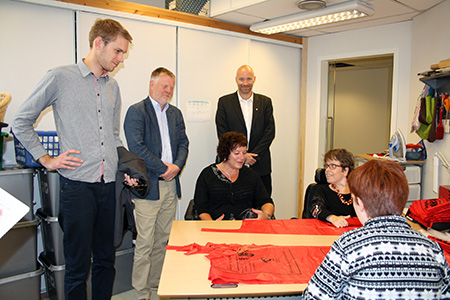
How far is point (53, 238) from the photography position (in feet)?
8.84

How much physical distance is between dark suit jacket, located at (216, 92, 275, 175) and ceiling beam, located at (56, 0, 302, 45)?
0.86 metres

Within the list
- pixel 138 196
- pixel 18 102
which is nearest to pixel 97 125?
pixel 138 196

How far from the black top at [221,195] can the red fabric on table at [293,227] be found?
1.42ft

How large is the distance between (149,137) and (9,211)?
5.74 feet

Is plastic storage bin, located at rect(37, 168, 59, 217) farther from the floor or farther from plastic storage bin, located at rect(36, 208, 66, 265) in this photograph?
the floor

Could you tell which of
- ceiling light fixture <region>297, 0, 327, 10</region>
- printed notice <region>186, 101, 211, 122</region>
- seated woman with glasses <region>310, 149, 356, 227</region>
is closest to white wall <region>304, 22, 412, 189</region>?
ceiling light fixture <region>297, 0, 327, 10</region>

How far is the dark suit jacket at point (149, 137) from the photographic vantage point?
9.18 feet

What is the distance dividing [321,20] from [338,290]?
3.22 metres

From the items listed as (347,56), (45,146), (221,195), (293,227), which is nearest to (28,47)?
(45,146)

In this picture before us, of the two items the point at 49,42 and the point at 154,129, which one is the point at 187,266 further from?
the point at 49,42

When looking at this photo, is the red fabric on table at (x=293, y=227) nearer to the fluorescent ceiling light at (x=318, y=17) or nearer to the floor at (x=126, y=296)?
the floor at (x=126, y=296)

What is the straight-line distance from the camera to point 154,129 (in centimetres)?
292

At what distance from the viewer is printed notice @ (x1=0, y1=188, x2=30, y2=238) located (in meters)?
1.15

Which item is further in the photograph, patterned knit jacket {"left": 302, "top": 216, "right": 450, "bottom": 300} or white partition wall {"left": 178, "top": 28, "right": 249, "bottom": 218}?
white partition wall {"left": 178, "top": 28, "right": 249, "bottom": 218}
